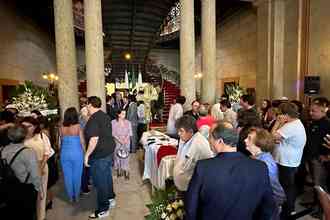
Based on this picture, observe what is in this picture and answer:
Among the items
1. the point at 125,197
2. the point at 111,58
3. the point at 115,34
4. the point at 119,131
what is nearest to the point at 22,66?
the point at 115,34

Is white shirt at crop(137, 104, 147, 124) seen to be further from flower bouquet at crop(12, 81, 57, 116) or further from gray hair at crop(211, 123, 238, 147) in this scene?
gray hair at crop(211, 123, 238, 147)

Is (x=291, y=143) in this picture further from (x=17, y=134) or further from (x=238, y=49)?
(x=238, y=49)

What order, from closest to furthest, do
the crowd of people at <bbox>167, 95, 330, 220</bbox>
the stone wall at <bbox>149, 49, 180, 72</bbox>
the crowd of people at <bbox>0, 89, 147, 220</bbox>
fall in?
1. the crowd of people at <bbox>167, 95, 330, 220</bbox>
2. the crowd of people at <bbox>0, 89, 147, 220</bbox>
3. the stone wall at <bbox>149, 49, 180, 72</bbox>

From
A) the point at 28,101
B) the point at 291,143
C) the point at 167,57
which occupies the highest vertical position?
the point at 167,57

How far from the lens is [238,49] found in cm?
1392

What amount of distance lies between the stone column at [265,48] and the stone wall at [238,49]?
1.21m

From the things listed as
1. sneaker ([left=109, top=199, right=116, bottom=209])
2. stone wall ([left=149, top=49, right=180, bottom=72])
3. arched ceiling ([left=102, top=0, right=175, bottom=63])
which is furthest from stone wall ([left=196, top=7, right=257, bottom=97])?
sneaker ([left=109, top=199, right=116, bottom=209])

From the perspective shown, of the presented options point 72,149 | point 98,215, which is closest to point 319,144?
point 98,215

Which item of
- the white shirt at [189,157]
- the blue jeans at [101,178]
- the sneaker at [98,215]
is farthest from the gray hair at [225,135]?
the sneaker at [98,215]

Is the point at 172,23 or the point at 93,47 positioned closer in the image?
the point at 93,47

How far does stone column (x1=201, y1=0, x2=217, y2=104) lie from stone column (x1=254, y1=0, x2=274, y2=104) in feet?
10.5

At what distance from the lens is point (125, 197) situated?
450 cm

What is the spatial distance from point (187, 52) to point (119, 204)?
5.75 meters

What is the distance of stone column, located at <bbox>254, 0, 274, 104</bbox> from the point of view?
1064cm
